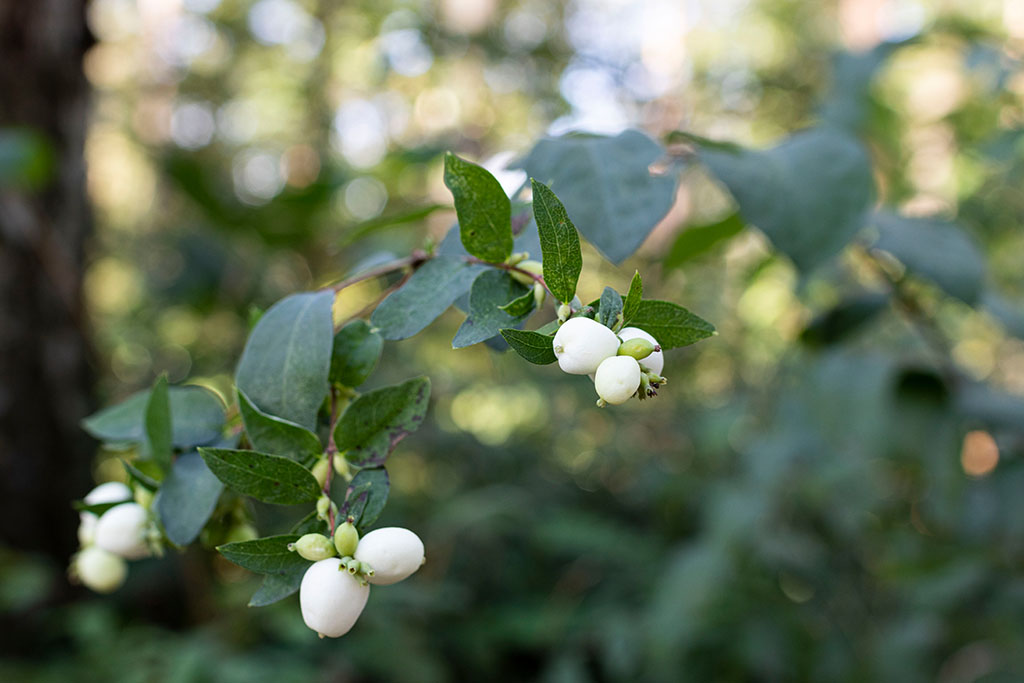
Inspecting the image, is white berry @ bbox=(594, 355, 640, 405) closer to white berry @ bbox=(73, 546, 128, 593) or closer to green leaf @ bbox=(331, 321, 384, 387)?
green leaf @ bbox=(331, 321, 384, 387)

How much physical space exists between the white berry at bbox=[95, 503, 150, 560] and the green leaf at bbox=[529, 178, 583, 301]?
223mm

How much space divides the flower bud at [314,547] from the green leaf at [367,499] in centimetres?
1

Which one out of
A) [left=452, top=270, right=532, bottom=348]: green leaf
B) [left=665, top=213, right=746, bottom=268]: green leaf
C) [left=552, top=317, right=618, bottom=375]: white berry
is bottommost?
[left=665, top=213, right=746, bottom=268]: green leaf

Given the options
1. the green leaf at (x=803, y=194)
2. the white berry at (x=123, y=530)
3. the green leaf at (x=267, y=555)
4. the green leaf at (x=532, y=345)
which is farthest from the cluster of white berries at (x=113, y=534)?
the green leaf at (x=803, y=194)

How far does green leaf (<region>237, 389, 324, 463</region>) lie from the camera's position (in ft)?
0.94

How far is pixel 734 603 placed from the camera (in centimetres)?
115

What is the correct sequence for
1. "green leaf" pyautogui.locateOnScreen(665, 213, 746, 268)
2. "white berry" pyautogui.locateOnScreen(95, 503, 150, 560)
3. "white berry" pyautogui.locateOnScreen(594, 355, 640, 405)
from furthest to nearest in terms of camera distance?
"green leaf" pyautogui.locateOnScreen(665, 213, 746, 268) < "white berry" pyautogui.locateOnScreen(95, 503, 150, 560) < "white berry" pyautogui.locateOnScreen(594, 355, 640, 405)

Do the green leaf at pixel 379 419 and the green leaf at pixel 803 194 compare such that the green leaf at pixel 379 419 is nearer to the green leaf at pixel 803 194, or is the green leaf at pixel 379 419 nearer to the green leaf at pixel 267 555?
the green leaf at pixel 267 555

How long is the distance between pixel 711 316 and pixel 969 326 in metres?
1.25

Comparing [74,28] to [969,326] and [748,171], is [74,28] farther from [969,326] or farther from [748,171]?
[969,326]

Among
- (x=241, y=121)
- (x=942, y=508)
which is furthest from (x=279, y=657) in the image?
(x=241, y=121)

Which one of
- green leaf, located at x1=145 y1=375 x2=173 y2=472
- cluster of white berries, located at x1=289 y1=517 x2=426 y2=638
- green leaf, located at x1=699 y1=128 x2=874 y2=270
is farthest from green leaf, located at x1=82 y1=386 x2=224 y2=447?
green leaf, located at x1=699 y1=128 x2=874 y2=270

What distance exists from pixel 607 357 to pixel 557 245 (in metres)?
0.04

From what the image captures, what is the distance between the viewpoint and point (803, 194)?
0.47 meters
